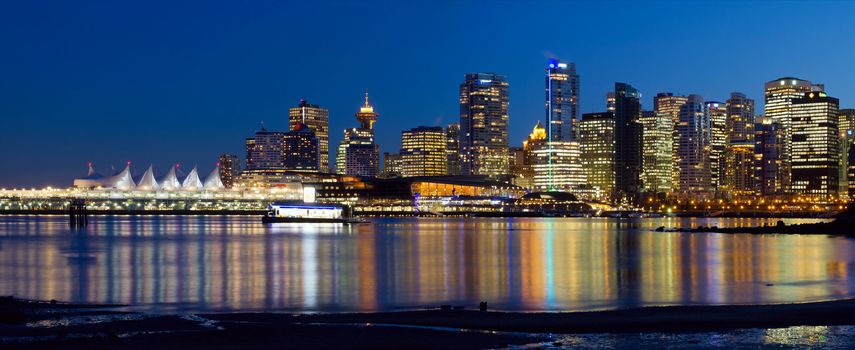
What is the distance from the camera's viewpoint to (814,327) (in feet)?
72.3

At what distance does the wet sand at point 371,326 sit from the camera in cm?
1984

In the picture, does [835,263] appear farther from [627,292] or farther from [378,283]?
[378,283]

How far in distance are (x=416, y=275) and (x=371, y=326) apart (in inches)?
802

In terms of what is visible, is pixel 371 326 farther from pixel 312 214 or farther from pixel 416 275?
pixel 312 214

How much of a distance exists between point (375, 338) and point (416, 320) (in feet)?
12.3

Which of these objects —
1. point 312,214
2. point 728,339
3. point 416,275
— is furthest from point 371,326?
point 312,214

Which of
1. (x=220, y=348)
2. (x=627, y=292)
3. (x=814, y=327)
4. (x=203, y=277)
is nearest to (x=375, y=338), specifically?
(x=220, y=348)

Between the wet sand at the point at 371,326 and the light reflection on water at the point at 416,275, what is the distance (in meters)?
4.25

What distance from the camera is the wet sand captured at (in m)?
19.8

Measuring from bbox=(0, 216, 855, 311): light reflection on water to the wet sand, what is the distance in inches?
168

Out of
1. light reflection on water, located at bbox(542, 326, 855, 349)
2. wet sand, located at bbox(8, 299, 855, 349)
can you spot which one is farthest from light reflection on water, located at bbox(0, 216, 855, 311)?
light reflection on water, located at bbox(542, 326, 855, 349)

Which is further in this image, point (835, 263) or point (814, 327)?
point (835, 263)

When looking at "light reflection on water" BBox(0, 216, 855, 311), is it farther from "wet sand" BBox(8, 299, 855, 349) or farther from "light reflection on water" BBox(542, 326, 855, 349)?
"light reflection on water" BBox(542, 326, 855, 349)

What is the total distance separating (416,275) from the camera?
42.7 metres
